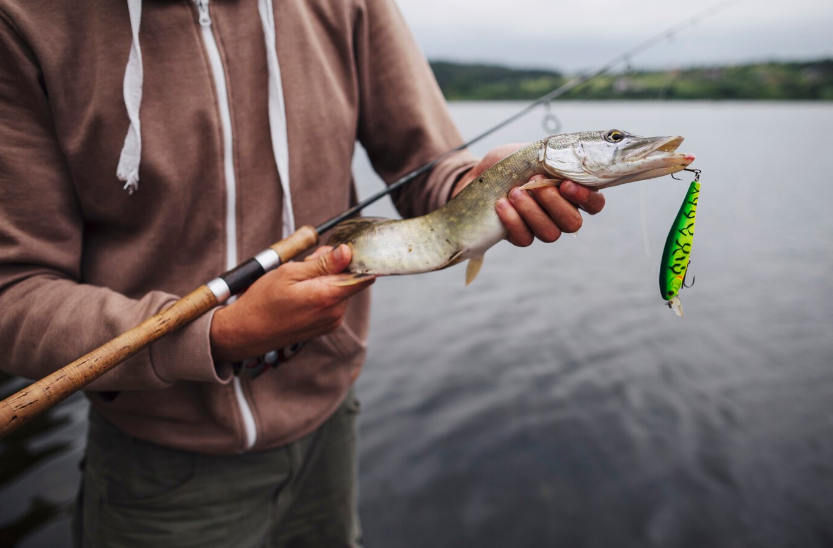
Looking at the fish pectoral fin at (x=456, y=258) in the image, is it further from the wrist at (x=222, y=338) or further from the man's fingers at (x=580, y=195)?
the wrist at (x=222, y=338)

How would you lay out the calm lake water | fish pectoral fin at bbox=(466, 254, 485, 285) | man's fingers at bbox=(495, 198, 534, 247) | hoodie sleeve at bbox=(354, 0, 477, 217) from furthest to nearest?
the calm lake water
hoodie sleeve at bbox=(354, 0, 477, 217)
fish pectoral fin at bbox=(466, 254, 485, 285)
man's fingers at bbox=(495, 198, 534, 247)

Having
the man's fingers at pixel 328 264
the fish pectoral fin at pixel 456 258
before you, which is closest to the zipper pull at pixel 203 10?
the man's fingers at pixel 328 264

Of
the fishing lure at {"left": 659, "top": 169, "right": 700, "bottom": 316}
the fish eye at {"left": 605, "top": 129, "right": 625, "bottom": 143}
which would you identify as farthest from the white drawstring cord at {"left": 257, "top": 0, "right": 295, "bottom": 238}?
the fishing lure at {"left": 659, "top": 169, "right": 700, "bottom": 316}

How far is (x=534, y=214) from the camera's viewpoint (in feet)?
5.52

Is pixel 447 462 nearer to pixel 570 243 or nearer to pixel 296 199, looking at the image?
pixel 296 199

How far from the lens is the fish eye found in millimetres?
1679

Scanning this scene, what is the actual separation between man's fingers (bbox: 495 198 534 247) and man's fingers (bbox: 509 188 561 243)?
2 cm

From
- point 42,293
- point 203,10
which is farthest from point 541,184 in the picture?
point 42,293

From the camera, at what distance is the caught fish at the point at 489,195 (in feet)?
5.29

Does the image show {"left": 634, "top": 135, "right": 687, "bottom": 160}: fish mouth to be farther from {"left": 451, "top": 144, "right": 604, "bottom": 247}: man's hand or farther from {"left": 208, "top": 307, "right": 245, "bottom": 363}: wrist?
{"left": 208, "top": 307, "right": 245, "bottom": 363}: wrist

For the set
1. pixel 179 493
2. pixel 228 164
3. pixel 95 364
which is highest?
pixel 228 164

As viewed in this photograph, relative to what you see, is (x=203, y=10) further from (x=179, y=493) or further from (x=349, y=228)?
(x=179, y=493)

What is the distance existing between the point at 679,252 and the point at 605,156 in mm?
365

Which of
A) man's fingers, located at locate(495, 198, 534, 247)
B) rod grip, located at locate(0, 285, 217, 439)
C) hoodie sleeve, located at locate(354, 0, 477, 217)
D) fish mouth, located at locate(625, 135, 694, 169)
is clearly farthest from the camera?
hoodie sleeve, located at locate(354, 0, 477, 217)
